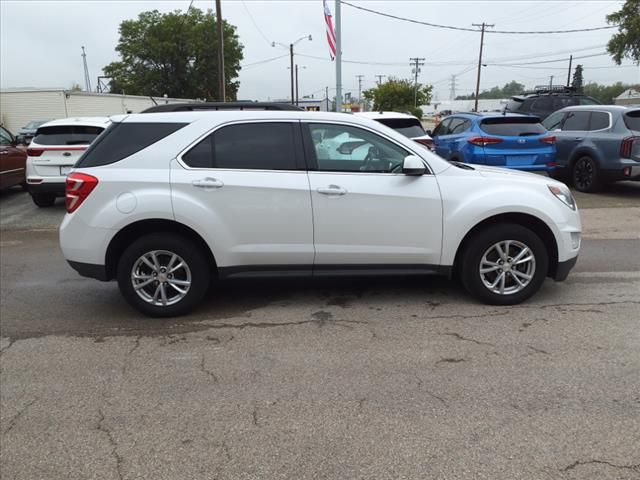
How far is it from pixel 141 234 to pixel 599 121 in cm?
931

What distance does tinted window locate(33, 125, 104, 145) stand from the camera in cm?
1045

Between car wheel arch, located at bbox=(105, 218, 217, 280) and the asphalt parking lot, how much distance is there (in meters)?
0.55

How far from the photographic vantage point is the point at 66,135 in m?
10.6

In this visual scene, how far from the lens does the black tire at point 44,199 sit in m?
11.0

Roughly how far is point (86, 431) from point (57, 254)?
16.2ft

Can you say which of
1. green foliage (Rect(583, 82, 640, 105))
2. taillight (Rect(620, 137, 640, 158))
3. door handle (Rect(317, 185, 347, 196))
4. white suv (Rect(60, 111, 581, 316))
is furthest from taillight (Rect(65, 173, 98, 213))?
green foliage (Rect(583, 82, 640, 105))

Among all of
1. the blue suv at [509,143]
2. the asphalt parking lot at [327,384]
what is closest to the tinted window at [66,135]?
the asphalt parking lot at [327,384]

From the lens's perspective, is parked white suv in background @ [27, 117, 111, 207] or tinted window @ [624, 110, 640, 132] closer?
tinted window @ [624, 110, 640, 132]

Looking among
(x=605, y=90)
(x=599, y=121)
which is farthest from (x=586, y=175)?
(x=605, y=90)

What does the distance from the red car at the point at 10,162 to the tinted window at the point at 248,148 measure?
886cm

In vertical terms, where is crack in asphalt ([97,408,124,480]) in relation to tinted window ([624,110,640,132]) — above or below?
below

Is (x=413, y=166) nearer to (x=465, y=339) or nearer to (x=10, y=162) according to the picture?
(x=465, y=339)

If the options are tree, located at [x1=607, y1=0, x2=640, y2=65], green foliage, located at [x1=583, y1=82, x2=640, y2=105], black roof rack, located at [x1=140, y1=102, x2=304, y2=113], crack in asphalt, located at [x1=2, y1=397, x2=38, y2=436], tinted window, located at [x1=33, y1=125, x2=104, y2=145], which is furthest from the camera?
green foliage, located at [x1=583, y1=82, x2=640, y2=105]

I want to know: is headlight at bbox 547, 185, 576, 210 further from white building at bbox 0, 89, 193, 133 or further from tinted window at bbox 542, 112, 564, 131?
white building at bbox 0, 89, 193, 133
